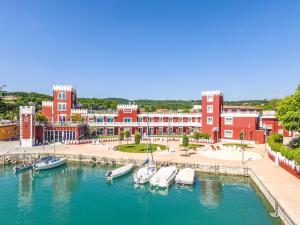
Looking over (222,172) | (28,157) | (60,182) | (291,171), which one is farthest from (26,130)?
(291,171)

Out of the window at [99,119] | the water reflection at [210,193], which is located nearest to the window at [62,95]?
the window at [99,119]

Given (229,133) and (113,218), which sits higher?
(229,133)

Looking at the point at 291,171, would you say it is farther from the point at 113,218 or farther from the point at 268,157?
the point at 113,218

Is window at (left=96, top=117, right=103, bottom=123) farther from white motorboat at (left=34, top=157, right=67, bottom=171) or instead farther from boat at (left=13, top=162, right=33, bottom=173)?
boat at (left=13, top=162, right=33, bottom=173)

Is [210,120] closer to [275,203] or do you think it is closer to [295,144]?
[295,144]

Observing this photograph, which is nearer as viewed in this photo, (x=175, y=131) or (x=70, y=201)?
(x=70, y=201)

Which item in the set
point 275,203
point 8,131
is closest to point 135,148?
point 275,203

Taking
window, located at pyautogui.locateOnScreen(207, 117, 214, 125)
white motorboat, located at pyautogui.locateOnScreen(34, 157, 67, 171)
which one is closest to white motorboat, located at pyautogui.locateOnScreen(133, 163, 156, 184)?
white motorboat, located at pyautogui.locateOnScreen(34, 157, 67, 171)
